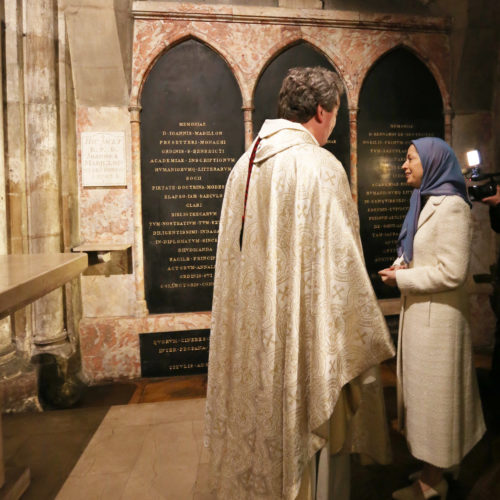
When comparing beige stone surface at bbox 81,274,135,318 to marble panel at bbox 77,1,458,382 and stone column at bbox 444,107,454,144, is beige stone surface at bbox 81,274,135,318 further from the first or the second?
stone column at bbox 444,107,454,144

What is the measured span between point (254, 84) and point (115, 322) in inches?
99.2

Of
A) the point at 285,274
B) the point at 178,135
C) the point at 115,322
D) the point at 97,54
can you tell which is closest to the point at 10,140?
the point at 97,54

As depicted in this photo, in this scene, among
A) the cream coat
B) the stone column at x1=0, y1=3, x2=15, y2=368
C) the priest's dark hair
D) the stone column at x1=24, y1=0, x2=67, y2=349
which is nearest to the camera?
the priest's dark hair

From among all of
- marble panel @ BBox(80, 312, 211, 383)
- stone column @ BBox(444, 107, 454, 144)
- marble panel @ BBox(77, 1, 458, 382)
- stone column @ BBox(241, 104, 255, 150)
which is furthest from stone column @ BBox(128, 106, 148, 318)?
stone column @ BBox(444, 107, 454, 144)

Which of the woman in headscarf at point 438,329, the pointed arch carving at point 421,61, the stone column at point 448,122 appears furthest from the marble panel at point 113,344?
the stone column at point 448,122

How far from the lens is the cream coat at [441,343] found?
179 centimetres

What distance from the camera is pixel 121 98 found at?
11.9 feet

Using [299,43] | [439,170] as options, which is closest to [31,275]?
[439,170]

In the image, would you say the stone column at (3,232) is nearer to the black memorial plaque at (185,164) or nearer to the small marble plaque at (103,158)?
the small marble plaque at (103,158)

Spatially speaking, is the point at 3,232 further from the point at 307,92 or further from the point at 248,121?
the point at 307,92

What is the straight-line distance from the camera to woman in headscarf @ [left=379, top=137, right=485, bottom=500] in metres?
1.80

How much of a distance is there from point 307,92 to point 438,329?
1176mm

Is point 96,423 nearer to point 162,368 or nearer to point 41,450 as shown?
point 41,450

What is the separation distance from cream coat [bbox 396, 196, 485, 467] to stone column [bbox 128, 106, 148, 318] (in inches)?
99.0
